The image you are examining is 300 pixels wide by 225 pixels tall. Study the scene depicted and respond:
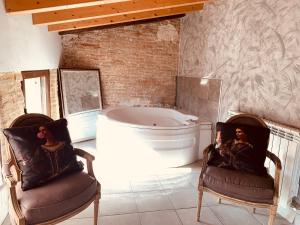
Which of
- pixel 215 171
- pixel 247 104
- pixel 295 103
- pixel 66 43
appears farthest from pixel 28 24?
pixel 295 103

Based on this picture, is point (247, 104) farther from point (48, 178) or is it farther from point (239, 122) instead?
point (48, 178)

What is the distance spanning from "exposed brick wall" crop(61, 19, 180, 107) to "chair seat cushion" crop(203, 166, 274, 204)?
10.5 ft

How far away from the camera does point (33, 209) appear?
1.64 meters

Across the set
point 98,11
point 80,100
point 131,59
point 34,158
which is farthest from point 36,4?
point 131,59

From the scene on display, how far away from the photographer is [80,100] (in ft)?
14.7

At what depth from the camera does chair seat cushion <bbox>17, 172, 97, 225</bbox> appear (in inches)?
65.2

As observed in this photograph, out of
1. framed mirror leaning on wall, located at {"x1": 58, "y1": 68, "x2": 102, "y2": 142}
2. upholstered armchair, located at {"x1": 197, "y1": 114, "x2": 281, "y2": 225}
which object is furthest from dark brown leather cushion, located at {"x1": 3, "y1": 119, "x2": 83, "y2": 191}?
framed mirror leaning on wall, located at {"x1": 58, "y1": 68, "x2": 102, "y2": 142}

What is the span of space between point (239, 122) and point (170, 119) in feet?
7.50

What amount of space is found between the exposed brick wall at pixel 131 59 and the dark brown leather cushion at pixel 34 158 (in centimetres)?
302

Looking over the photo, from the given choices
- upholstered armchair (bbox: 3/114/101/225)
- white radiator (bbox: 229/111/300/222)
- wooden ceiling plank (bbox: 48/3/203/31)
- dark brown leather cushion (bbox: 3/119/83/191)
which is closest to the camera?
upholstered armchair (bbox: 3/114/101/225)

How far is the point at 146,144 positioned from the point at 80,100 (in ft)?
5.96

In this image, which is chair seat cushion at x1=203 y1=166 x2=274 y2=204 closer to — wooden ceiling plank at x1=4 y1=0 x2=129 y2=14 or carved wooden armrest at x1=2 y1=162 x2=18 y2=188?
carved wooden armrest at x1=2 y1=162 x2=18 y2=188

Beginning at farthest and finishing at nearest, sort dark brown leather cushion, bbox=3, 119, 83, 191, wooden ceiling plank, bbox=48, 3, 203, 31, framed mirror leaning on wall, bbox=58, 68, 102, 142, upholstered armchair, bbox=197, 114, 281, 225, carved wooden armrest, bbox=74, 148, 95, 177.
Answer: framed mirror leaning on wall, bbox=58, 68, 102, 142, wooden ceiling plank, bbox=48, 3, 203, 31, carved wooden armrest, bbox=74, 148, 95, 177, upholstered armchair, bbox=197, 114, 281, 225, dark brown leather cushion, bbox=3, 119, 83, 191

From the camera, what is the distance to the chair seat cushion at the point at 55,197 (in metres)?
1.66
